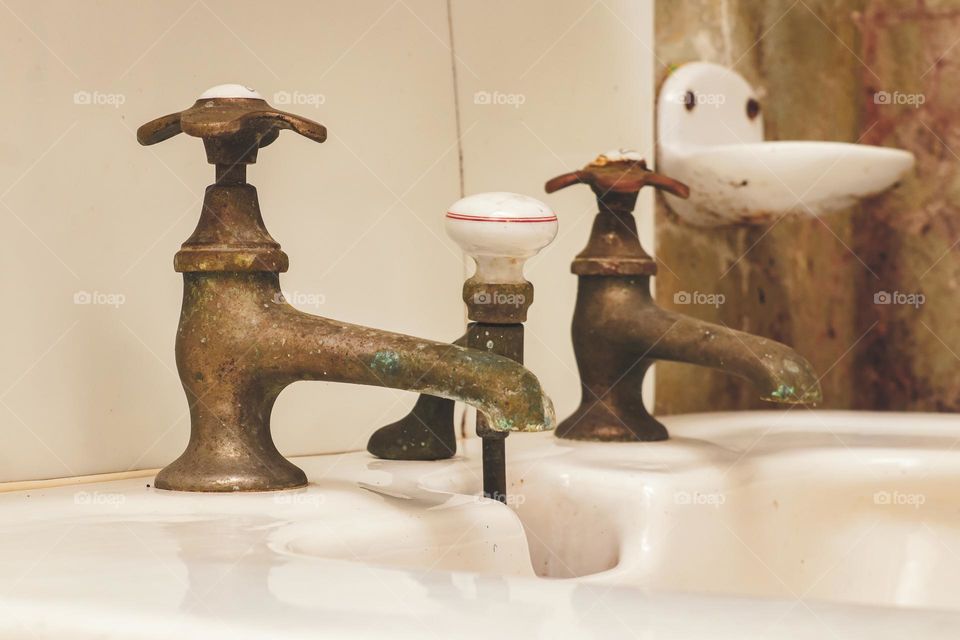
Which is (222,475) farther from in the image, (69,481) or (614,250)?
(614,250)

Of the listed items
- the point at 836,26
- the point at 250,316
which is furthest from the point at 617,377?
the point at 836,26

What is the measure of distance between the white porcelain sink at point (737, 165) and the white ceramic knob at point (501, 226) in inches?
21.6

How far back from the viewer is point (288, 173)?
2.97ft

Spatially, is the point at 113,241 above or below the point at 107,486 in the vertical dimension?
above

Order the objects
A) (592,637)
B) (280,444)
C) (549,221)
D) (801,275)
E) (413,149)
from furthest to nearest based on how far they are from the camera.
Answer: (801,275)
(413,149)
(280,444)
(549,221)
(592,637)

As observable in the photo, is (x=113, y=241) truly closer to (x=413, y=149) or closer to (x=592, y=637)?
(x=413, y=149)

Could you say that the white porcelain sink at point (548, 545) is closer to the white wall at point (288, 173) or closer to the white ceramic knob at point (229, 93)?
the white wall at point (288, 173)

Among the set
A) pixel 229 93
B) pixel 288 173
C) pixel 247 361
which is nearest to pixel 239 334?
pixel 247 361

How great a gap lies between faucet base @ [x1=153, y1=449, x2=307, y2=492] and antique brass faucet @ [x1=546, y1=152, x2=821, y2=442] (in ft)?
1.23

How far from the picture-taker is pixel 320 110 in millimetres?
926

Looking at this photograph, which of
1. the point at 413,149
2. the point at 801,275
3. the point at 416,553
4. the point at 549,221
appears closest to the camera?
the point at 416,553

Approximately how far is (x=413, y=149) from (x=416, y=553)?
0.47 metres

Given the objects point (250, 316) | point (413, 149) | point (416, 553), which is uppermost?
point (413, 149)

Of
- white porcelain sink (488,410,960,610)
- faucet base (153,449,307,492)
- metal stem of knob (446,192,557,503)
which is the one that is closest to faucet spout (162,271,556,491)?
faucet base (153,449,307,492)
